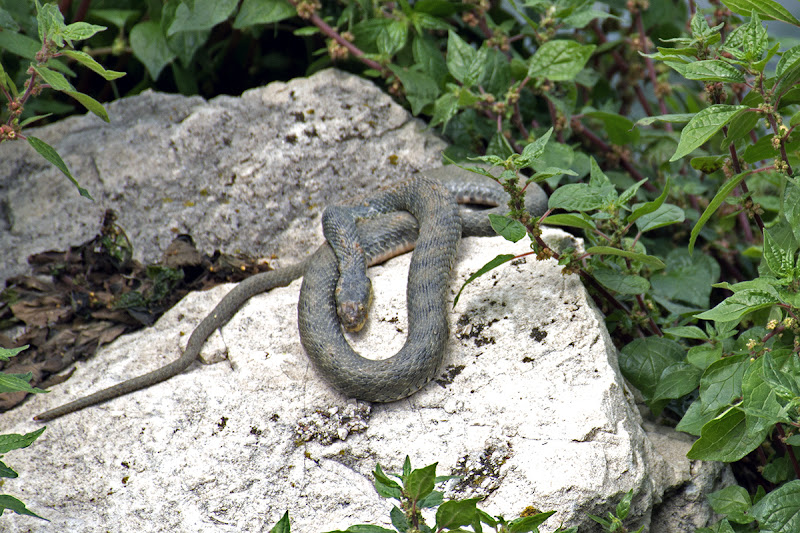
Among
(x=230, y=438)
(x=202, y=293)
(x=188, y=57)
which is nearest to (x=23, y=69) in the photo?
(x=188, y=57)

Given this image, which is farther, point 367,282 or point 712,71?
point 367,282

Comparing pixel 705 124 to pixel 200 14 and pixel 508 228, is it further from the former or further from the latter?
pixel 200 14

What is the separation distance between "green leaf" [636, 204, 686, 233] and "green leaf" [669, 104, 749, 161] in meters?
0.77

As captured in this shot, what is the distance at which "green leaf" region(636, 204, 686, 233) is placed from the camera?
4.20m

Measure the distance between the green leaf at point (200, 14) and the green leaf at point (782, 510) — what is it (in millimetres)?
4909

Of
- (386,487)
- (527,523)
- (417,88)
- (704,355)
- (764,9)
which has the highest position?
(764,9)

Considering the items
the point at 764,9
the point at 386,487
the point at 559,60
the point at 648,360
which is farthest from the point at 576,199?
the point at 386,487

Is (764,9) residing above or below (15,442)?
above

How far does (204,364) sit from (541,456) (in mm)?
2203

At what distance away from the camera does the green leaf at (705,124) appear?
3.45 metres

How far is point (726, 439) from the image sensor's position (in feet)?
11.8

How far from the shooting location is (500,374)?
4.10 m

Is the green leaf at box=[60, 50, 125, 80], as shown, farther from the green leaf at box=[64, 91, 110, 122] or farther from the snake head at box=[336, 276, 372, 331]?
the snake head at box=[336, 276, 372, 331]

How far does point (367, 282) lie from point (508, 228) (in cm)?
117
